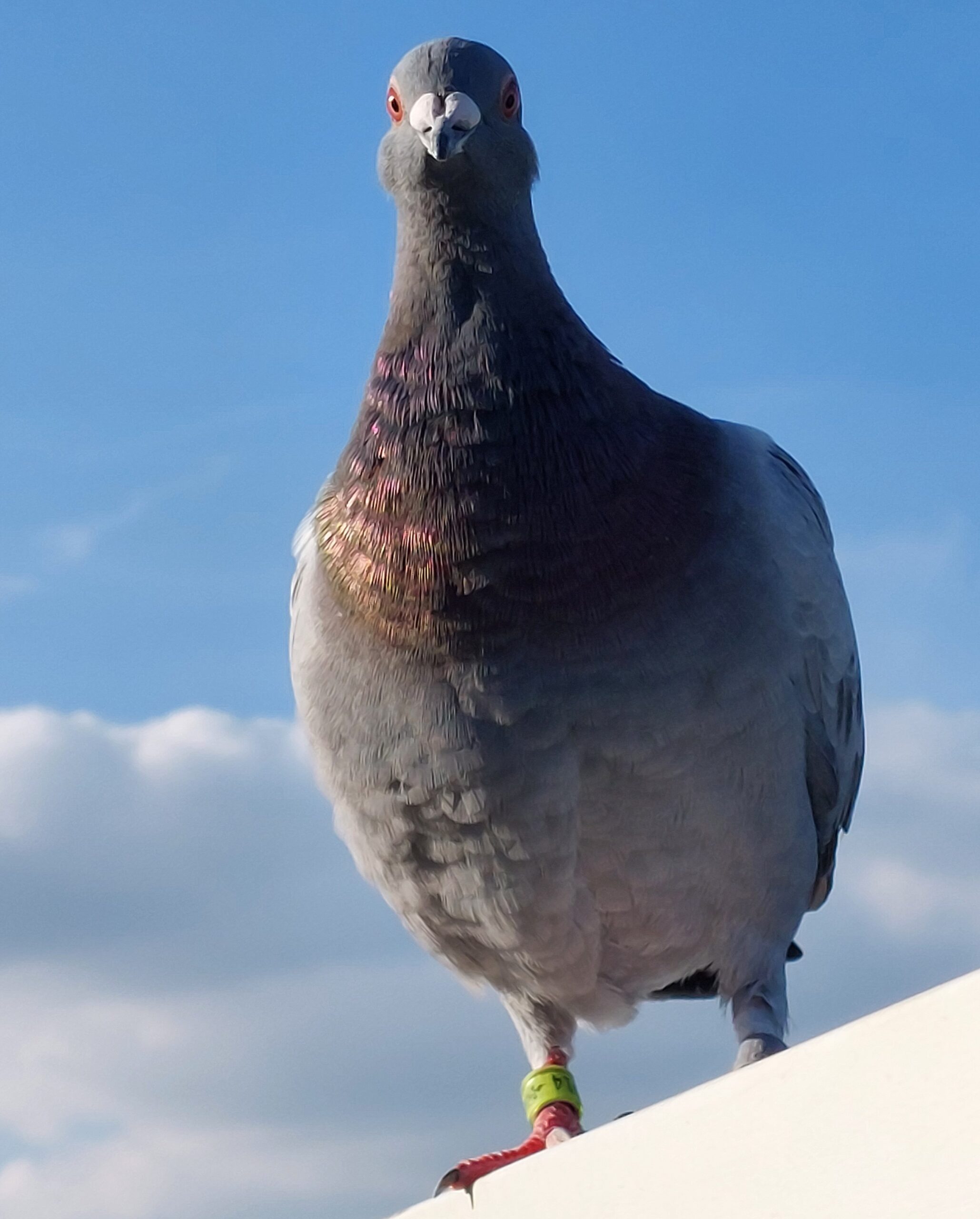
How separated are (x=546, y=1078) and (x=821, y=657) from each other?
1709mm

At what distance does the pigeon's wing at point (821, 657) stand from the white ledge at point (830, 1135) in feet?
8.18

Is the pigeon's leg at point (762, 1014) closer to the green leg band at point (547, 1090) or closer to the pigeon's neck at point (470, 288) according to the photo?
the green leg band at point (547, 1090)

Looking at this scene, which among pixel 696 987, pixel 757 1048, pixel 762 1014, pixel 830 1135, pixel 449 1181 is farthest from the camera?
pixel 696 987

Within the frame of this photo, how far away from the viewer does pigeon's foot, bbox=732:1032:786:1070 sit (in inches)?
201

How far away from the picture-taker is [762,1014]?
17.4 ft

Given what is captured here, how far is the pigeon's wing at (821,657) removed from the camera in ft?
17.3

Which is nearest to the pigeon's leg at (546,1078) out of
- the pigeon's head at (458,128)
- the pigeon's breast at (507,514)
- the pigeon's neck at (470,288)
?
the pigeon's breast at (507,514)

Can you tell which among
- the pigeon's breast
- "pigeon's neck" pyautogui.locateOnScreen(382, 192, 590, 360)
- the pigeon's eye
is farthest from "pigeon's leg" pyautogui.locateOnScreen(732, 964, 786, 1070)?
the pigeon's eye

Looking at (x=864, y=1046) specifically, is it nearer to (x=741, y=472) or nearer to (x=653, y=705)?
(x=653, y=705)

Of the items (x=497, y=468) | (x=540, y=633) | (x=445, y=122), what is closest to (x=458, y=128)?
(x=445, y=122)

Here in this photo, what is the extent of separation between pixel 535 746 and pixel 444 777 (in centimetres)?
30

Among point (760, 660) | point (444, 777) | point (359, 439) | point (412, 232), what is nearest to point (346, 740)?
point (444, 777)

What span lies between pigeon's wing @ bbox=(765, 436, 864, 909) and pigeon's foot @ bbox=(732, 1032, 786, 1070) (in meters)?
0.76

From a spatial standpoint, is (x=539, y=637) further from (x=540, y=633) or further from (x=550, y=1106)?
(x=550, y=1106)
